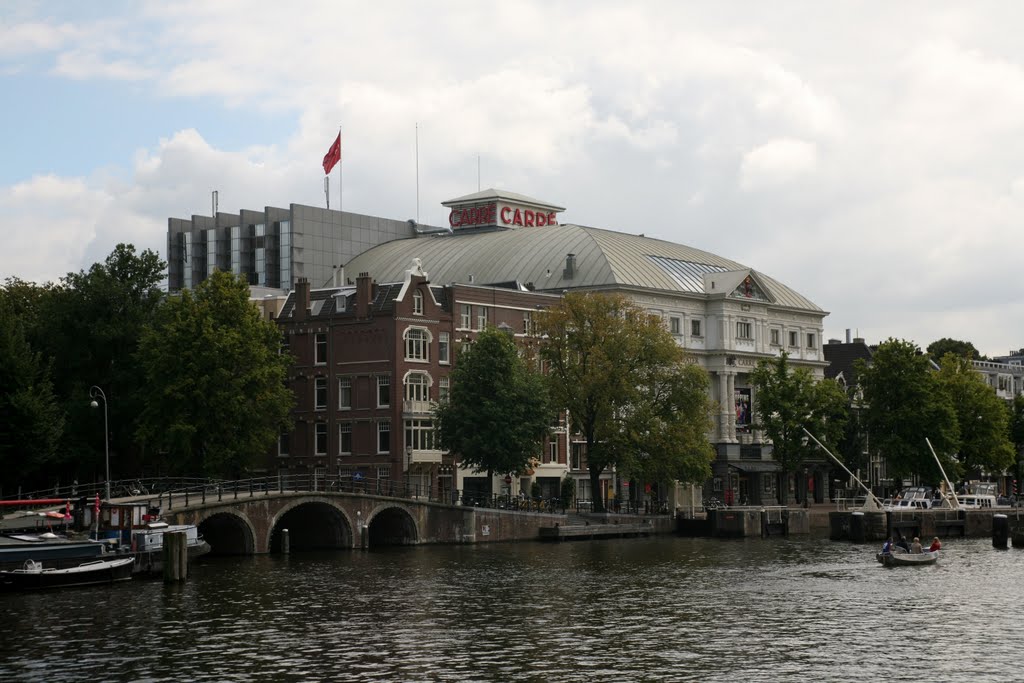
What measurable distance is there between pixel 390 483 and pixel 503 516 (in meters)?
8.99

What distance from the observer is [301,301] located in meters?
127

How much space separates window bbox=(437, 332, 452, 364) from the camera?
126 metres

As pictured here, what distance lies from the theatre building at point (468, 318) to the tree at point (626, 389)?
8.50m

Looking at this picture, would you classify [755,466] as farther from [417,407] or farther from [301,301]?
[301,301]

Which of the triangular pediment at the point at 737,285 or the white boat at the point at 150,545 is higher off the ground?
the triangular pediment at the point at 737,285

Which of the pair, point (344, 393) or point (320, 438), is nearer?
point (344, 393)

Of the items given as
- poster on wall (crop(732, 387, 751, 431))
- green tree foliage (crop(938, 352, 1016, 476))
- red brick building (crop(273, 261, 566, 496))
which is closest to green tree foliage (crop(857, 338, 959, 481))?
green tree foliage (crop(938, 352, 1016, 476))

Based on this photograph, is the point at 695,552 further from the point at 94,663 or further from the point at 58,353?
the point at 94,663

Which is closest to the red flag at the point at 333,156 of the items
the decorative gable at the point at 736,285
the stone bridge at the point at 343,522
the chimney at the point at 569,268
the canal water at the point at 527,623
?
the chimney at the point at 569,268

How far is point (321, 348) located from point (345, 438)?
25.3 feet

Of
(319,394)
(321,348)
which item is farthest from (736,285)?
(319,394)

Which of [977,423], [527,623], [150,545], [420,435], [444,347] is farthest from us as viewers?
[977,423]

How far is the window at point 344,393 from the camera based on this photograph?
124m

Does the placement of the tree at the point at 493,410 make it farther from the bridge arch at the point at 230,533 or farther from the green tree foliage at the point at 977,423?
the green tree foliage at the point at 977,423
